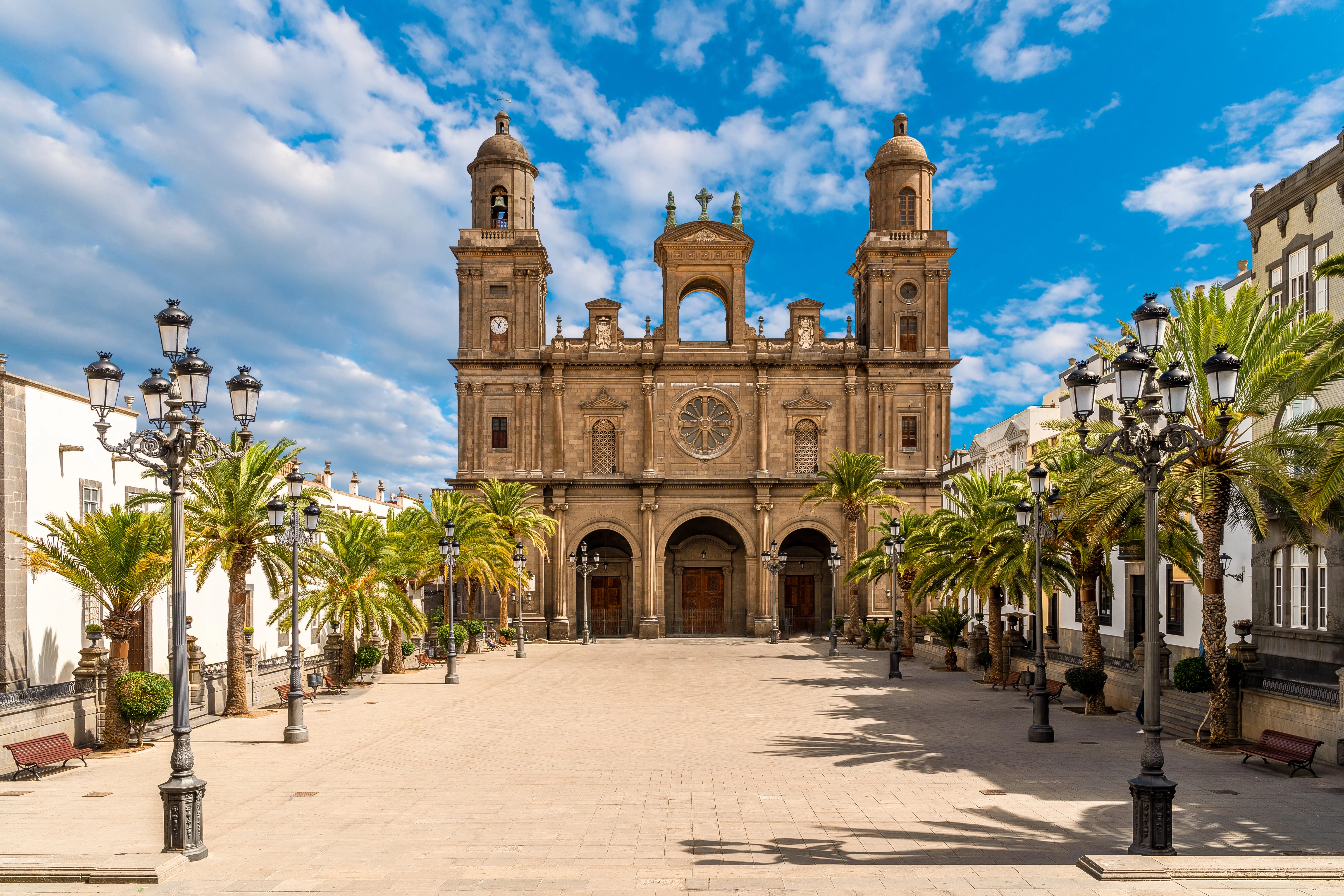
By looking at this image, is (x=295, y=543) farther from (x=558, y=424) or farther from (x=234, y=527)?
(x=558, y=424)

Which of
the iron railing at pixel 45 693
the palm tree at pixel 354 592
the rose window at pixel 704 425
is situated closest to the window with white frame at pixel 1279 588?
the palm tree at pixel 354 592

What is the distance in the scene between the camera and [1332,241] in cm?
2412

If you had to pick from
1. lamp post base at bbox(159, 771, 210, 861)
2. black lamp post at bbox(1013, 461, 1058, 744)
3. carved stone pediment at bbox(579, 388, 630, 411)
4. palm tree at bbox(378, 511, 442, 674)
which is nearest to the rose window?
carved stone pediment at bbox(579, 388, 630, 411)

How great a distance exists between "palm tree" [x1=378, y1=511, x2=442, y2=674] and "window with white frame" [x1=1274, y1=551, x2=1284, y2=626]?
25970 mm

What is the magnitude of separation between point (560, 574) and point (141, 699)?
3146 centimetres

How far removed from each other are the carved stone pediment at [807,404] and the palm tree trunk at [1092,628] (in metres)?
28.2

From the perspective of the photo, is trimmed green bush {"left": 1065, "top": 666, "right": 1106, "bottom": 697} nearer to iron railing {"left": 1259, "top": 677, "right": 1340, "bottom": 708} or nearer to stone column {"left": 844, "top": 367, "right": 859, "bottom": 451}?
iron railing {"left": 1259, "top": 677, "right": 1340, "bottom": 708}

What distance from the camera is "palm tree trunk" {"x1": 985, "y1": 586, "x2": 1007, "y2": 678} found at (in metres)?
28.0

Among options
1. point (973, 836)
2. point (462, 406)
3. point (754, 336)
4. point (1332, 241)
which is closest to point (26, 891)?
point (973, 836)

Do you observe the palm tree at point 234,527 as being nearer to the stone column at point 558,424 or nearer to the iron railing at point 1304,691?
the iron railing at point 1304,691

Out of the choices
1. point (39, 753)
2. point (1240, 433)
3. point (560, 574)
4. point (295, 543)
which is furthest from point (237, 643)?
point (560, 574)

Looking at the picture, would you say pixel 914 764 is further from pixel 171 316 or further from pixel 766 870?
pixel 171 316

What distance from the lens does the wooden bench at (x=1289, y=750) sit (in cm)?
1445

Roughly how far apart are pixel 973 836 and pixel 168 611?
1019 inches
